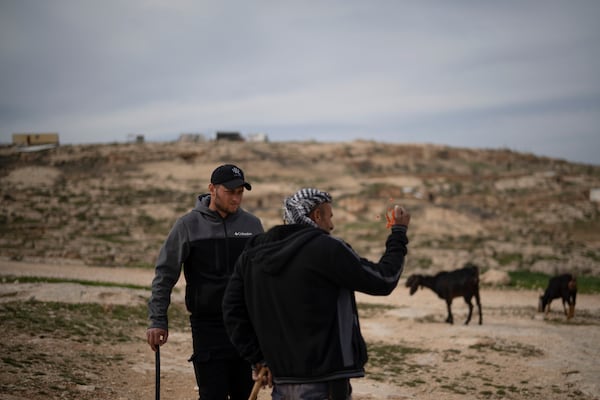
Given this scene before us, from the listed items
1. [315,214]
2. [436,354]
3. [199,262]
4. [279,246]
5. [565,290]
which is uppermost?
[315,214]

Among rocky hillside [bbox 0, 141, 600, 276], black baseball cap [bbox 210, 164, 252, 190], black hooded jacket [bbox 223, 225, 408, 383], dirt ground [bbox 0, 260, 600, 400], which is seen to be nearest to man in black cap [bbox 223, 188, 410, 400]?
black hooded jacket [bbox 223, 225, 408, 383]

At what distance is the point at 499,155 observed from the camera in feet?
177

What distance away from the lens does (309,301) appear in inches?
122

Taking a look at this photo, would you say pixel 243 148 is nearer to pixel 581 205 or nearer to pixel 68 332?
pixel 581 205

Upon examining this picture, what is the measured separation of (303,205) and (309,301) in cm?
55

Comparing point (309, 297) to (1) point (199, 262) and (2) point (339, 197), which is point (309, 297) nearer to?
(1) point (199, 262)

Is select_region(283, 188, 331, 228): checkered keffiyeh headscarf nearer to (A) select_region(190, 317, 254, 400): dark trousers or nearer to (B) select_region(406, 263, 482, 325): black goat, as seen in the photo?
(A) select_region(190, 317, 254, 400): dark trousers

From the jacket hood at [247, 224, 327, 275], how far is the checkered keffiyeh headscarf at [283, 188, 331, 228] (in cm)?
11

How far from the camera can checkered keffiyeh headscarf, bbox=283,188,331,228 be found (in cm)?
333

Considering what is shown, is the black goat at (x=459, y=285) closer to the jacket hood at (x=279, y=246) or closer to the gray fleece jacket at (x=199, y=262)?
the gray fleece jacket at (x=199, y=262)

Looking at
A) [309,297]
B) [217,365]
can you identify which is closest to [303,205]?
[309,297]

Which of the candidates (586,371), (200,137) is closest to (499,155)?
(200,137)

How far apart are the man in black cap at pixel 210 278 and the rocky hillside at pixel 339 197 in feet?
56.0

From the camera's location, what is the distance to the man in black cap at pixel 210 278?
4.09 metres
